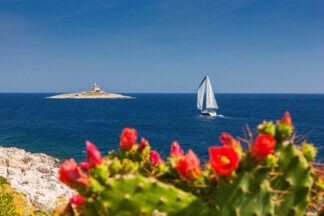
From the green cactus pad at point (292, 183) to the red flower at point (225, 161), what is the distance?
42 centimetres

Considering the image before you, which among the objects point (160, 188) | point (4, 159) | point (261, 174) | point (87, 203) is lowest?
point (4, 159)

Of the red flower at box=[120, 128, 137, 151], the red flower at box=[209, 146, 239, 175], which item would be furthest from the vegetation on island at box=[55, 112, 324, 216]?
the red flower at box=[120, 128, 137, 151]

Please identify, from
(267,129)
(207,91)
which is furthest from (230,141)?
(207,91)

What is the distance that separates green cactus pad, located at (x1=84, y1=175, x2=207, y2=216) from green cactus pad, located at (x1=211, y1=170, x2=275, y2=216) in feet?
0.44

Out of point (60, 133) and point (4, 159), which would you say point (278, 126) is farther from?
point (60, 133)

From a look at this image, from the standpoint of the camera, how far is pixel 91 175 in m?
1.56

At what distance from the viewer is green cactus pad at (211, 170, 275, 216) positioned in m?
1.38

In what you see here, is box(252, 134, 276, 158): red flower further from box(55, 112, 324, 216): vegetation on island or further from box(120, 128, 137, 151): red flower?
box(120, 128, 137, 151): red flower

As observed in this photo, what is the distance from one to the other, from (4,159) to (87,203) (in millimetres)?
15100

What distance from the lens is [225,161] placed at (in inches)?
52.5

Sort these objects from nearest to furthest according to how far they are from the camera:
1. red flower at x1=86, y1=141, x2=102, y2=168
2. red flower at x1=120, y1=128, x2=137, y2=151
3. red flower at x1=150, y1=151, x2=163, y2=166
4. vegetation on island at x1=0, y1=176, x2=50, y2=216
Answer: red flower at x1=86, y1=141, x2=102, y2=168 < red flower at x1=120, y1=128, x2=137, y2=151 < red flower at x1=150, y1=151, x2=163, y2=166 < vegetation on island at x1=0, y1=176, x2=50, y2=216

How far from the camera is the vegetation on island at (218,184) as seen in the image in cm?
139

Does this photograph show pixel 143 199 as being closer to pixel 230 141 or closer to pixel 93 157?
pixel 93 157

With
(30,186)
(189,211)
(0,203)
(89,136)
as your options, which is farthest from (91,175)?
(89,136)
